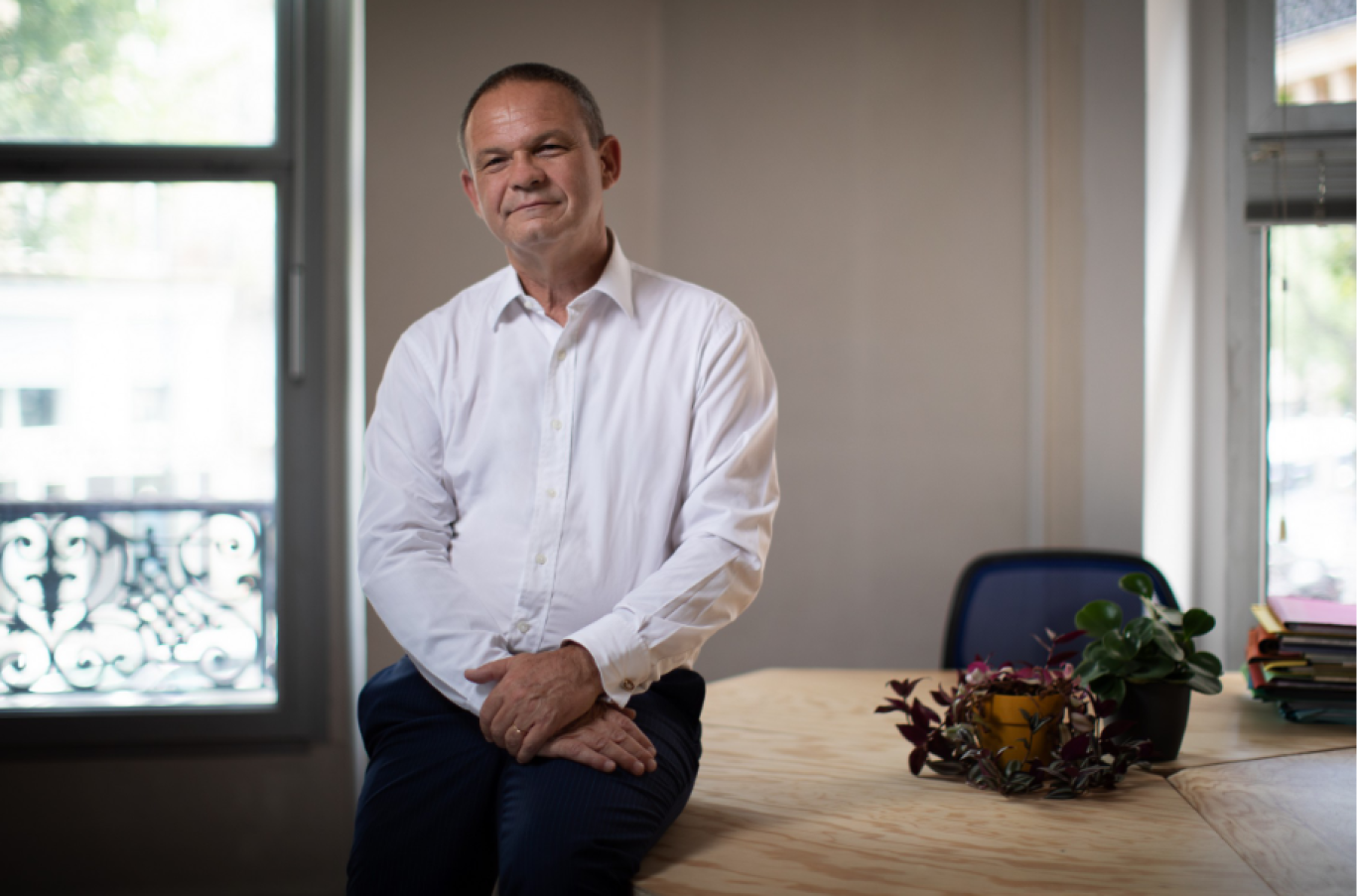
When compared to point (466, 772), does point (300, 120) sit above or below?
above

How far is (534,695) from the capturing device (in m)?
1.20

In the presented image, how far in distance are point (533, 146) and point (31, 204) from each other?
2263 mm

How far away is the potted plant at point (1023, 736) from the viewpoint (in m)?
1.22

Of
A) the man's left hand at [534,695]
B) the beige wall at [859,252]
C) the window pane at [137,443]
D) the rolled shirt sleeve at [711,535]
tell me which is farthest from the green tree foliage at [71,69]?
the man's left hand at [534,695]

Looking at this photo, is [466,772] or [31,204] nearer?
[466,772]

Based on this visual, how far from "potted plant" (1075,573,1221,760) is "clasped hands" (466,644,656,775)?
2.06 ft

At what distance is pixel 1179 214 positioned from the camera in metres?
2.79

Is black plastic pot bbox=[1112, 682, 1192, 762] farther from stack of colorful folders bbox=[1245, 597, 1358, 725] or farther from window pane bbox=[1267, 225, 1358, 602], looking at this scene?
window pane bbox=[1267, 225, 1358, 602]

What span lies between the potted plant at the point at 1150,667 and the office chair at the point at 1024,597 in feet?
2.43

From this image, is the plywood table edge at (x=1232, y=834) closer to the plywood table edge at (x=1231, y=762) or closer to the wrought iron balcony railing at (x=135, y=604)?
the plywood table edge at (x=1231, y=762)

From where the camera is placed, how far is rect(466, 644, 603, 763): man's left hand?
3.88 feet

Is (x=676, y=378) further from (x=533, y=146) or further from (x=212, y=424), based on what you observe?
(x=212, y=424)

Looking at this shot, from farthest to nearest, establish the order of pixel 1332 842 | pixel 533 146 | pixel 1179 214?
1. pixel 1179 214
2. pixel 533 146
3. pixel 1332 842

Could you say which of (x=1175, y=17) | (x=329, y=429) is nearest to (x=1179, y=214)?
(x=1175, y=17)
